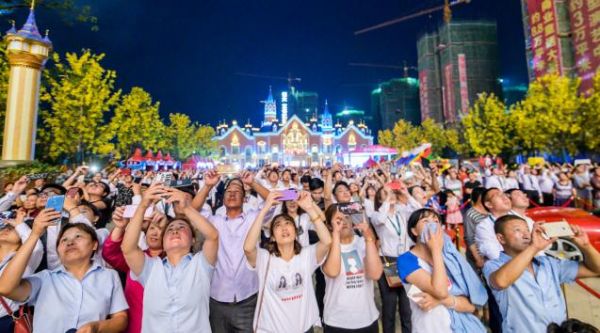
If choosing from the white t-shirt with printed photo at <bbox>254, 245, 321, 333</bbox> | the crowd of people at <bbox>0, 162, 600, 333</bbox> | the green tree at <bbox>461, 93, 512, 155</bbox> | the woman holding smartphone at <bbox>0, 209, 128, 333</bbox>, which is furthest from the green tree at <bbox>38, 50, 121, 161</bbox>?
the green tree at <bbox>461, 93, 512, 155</bbox>

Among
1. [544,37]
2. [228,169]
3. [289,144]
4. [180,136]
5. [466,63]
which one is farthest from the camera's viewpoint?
[289,144]

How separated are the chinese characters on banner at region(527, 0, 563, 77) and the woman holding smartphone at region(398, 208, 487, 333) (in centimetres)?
3605

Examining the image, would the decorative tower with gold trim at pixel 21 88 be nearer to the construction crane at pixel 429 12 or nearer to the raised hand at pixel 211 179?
the raised hand at pixel 211 179

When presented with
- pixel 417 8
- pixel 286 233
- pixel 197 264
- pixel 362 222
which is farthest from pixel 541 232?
pixel 417 8

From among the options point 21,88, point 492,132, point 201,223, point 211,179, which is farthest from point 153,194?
point 492,132

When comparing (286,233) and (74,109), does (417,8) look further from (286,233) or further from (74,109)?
(286,233)

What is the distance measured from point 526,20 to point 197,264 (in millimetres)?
45821

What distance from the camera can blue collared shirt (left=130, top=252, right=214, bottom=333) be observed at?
2.21 meters

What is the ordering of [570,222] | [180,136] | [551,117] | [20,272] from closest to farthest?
[20,272] → [570,222] → [551,117] → [180,136]

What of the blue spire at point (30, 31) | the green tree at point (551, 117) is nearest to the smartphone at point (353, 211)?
the blue spire at point (30, 31)

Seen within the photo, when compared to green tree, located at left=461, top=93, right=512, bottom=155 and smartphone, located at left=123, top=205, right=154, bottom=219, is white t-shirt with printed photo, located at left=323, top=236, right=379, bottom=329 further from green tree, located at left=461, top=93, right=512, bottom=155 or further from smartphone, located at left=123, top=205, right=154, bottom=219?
green tree, located at left=461, top=93, right=512, bottom=155

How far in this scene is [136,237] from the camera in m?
2.28

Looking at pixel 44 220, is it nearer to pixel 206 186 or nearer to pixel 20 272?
pixel 20 272

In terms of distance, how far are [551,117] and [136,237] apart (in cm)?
2962
